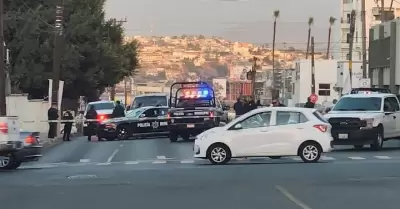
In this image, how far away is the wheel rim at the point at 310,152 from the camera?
23.5 m

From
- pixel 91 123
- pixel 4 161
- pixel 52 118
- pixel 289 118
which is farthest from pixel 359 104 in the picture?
pixel 91 123

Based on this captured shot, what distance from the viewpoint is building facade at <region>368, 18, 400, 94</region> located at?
5716 centimetres

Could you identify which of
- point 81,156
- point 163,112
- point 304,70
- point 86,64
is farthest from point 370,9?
point 81,156

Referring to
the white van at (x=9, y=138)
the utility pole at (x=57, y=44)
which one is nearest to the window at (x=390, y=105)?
the white van at (x=9, y=138)

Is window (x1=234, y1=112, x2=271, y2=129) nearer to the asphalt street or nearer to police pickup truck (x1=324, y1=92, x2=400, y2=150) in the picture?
the asphalt street

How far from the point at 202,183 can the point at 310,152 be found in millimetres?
6529

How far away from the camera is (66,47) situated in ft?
186

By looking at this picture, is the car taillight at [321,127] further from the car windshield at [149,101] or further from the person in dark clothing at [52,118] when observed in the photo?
the car windshield at [149,101]

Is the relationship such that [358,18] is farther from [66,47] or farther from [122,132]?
[122,132]

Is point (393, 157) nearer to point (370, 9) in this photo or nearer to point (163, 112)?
point (163, 112)

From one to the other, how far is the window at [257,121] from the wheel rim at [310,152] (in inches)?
52.0

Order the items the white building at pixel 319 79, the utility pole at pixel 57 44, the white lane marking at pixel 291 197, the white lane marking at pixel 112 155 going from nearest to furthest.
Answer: the white lane marking at pixel 291 197 → the white lane marking at pixel 112 155 → the utility pole at pixel 57 44 → the white building at pixel 319 79

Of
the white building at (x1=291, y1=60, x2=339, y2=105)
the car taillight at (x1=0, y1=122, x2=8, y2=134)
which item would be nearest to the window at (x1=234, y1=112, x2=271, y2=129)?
the car taillight at (x1=0, y1=122, x2=8, y2=134)

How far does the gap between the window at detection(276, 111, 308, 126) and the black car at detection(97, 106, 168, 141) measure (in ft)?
49.1
